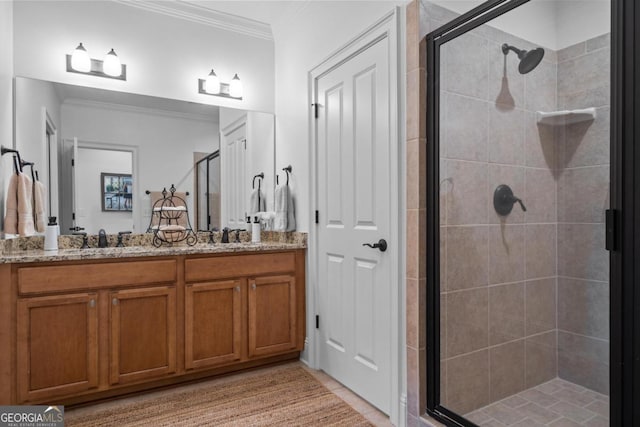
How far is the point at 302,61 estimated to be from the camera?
2.96 m

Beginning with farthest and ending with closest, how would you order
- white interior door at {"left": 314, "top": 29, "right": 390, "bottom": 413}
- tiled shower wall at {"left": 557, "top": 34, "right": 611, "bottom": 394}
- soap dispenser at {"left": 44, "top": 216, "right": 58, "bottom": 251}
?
soap dispenser at {"left": 44, "top": 216, "right": 58, "bottom": 251}, white interior door at {"left": 314, "top": 29, "right": 390, "bottom": 413}, tiled shower wall at {"left": 557, "top": 34, "right": 611, "bottom": 394}

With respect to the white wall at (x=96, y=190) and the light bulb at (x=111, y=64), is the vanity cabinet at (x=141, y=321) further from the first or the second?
the light bulb at (x=111, y=64)

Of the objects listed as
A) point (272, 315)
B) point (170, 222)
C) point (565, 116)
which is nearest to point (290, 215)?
point (272, 315)

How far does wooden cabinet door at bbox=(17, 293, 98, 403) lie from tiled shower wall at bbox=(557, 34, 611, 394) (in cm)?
246

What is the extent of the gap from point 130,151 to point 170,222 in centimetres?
59

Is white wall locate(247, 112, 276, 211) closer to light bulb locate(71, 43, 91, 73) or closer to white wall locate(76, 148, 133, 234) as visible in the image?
white wall locate(76, 148, 133, 234)

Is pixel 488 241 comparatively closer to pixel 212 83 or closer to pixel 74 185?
pixel 212 83

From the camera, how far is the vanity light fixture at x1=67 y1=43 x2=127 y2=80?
2654 mm

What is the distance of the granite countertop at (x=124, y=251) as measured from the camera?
212 cm

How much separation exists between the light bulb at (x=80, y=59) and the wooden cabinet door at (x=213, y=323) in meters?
1.66

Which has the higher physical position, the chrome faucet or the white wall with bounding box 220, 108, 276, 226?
the white wall with bounding box 220, 108, 276, 226

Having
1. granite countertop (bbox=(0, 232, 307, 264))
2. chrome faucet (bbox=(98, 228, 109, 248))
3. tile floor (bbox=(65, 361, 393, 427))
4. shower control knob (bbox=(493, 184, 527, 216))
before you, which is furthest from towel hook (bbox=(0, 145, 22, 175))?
shower control knob (bbox=(493, 184, 527, 216))

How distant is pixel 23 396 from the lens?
2066mm

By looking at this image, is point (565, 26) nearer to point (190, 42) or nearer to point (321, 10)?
point (321, 10)
